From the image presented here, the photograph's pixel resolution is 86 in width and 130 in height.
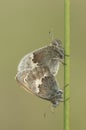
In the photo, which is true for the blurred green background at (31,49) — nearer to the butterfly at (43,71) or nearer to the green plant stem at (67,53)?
the butterfly at (43,71)

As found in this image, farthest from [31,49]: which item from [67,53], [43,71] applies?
[67,53]

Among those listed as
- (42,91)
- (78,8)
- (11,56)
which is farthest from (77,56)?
(42,91)

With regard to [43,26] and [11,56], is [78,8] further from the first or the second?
[11,56]

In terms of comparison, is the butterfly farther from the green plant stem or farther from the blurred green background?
the blurred green background

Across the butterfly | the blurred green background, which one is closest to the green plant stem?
the butterfly

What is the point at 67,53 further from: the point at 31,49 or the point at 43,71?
the point at 31,49

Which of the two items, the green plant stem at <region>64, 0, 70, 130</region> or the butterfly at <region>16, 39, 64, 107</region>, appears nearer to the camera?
the green plant stem at <region>64, 0, 70, 130</region>
